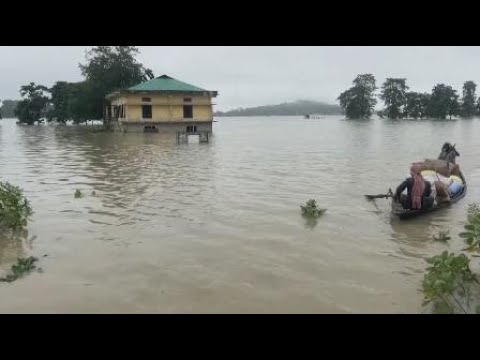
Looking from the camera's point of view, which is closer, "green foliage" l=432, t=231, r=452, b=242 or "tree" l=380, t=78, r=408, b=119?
"green foliage" l=432, t=231, r=452, b=242

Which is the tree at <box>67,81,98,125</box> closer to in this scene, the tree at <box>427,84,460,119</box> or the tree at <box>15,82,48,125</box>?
the tree at <box>15,82,48,125</box>

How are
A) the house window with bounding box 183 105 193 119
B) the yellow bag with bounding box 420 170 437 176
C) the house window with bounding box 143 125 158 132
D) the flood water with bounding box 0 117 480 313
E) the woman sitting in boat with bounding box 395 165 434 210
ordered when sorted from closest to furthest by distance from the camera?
the flood water with bounding box 0 117 480 313 → the woman sitting in boat with bounding box 395 165 434 210 → the yellow bag with bounding box 420 170 437 176 → the house window with bounding box 143 125 158 132 → the house window with bounding box 183 105 193 119

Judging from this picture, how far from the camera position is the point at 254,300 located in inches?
213

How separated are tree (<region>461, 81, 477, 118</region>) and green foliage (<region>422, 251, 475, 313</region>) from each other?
114m

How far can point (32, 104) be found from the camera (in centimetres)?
7550

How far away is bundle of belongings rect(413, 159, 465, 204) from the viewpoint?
10484mm

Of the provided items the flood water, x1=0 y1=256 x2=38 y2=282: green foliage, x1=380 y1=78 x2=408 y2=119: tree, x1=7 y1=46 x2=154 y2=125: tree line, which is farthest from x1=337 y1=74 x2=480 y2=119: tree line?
x1=0 y1=256 x2=38 y2=282: green foliage

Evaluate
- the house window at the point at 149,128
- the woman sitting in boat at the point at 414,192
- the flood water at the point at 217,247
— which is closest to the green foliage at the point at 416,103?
the house window at the point at 149,128

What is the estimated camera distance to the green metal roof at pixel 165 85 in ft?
135

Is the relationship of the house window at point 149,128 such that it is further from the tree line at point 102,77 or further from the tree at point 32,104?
the tree at point 32,104

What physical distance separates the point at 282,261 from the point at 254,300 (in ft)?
4.80

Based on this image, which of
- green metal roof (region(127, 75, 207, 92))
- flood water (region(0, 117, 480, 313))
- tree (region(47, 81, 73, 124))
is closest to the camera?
flood water (region(0, 117, 480, 313))

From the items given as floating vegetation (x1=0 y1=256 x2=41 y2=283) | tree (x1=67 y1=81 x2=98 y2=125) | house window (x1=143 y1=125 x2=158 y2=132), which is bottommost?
floating vegetation (x1=0 y1=256 x2=41 y2=283)
